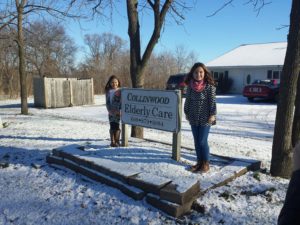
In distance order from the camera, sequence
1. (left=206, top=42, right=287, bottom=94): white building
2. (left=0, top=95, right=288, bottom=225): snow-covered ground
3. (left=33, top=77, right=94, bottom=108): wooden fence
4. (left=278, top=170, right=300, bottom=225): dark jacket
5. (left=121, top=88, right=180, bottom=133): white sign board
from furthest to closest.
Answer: (left=206, top=42, right=287, bottom=94): white building < (left=33, top=77, right=94, bottom=108): wooden fence < (left=121, top=88, right=180, bottom=133): white sign board < (left=0, top=95, right=288, bottom=225): snow-covered ground < (left=278, top=170, right=300, bottom=225): dark jacket

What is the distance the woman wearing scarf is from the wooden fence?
14.2 meters

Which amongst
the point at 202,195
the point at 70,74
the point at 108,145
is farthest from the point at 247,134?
the point at 70,74

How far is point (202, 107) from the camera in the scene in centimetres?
477

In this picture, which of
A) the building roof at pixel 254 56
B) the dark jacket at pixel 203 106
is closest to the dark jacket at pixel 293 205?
the dark jacket at pixel 203 106

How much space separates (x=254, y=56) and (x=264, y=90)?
46.2 feet

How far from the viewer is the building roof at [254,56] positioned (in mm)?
30297

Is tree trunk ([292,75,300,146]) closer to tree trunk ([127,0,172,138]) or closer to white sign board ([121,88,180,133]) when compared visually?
white sign board ([121,88,180,133])

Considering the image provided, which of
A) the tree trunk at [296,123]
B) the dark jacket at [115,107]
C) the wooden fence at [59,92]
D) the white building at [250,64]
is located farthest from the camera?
the white building at [250,64]

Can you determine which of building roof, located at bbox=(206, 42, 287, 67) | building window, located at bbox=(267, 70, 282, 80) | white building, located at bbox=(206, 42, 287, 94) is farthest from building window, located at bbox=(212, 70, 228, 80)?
building window, located at bbox=(267, 70, 282, 80)

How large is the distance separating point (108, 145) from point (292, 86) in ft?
11.2

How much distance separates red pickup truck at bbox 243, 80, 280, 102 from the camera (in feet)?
65.3

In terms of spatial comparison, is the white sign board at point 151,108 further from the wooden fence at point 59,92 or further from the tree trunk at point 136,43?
the wooden fence at point 59,92

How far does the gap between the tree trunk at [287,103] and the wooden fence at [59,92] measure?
14.8 m

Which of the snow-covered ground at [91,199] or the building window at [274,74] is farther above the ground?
the building window at [274,74]
